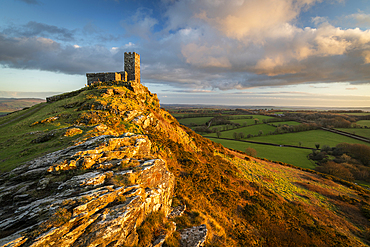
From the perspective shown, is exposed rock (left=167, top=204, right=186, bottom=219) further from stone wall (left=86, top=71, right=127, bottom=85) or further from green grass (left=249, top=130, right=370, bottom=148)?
green grass (left=249, top=130, right=370, bottom=148)

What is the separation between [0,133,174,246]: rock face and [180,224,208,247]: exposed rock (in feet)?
6.32

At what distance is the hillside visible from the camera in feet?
18.5

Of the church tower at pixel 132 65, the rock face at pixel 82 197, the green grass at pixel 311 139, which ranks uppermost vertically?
the church tower at pixel 132 65

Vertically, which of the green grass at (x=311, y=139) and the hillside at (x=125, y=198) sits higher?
the hillside at (x=125, y=198)

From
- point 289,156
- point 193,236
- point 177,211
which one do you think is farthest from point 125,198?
point 289,156

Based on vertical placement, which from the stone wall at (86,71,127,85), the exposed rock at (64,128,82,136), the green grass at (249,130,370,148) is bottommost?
the green grass at (249,130,370,148)

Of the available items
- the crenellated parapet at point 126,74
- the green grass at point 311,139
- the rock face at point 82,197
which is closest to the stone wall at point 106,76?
the crenellated parapet at point 126,74

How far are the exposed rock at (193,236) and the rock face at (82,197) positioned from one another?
193 cm

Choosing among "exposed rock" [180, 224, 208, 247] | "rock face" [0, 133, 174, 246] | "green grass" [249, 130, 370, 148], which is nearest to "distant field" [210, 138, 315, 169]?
"green grass" [249, 130, 370, 148]

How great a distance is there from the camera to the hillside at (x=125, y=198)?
5630 mm

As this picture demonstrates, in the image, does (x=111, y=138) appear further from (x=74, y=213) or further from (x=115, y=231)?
(x=115, y=231)

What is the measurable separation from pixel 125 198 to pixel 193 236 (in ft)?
16.3

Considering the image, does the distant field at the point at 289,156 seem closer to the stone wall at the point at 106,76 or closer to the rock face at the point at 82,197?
the rock face at the point at 82,197

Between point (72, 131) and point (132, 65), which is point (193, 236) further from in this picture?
point (132, 65)
